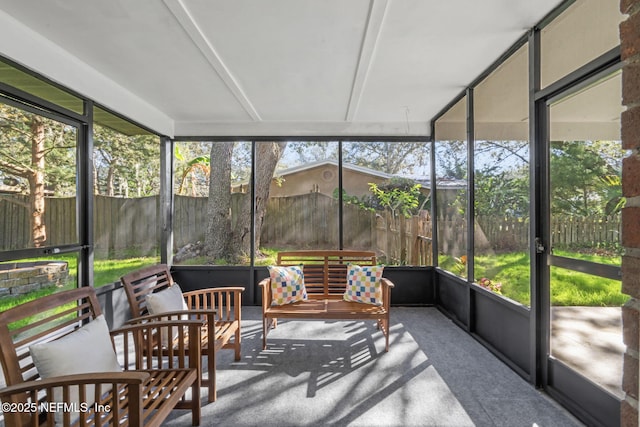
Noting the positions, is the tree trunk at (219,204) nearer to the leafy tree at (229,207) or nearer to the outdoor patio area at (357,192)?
the leafy tree at (229,207)

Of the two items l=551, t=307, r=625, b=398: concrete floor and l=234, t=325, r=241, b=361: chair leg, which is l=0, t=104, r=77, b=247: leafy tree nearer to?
l=234, t=325, r=241, b=361: chair leg

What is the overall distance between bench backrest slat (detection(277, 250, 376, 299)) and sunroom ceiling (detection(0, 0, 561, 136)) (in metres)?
1.78

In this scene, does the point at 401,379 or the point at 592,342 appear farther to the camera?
the point at 401,379

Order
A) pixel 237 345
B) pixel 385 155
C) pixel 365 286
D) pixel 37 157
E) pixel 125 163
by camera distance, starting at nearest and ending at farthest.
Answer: pixel 37 157
pixel 237 345
pixel 365 286
pixel 125 163
pixel 385 155

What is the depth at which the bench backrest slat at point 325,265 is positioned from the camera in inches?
152

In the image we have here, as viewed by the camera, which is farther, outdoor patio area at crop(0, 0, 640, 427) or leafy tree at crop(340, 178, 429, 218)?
leafy tree at crop(340, 178, 429, 218)

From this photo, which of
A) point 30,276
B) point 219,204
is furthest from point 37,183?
point 219,204

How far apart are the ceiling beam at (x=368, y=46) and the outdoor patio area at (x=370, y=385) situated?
2548mm

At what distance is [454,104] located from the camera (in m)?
3.81

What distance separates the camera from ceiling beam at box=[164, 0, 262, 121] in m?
2.06

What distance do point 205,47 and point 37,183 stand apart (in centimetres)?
172

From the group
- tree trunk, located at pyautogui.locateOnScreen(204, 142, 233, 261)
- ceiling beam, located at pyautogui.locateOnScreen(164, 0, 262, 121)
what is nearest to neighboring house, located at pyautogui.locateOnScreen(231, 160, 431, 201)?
tree trunk, located at pyautogui.locateOnScreen(204, 142, 233, 261)

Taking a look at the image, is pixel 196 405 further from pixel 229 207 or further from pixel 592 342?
pixel 229 207

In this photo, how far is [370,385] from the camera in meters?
2.44
